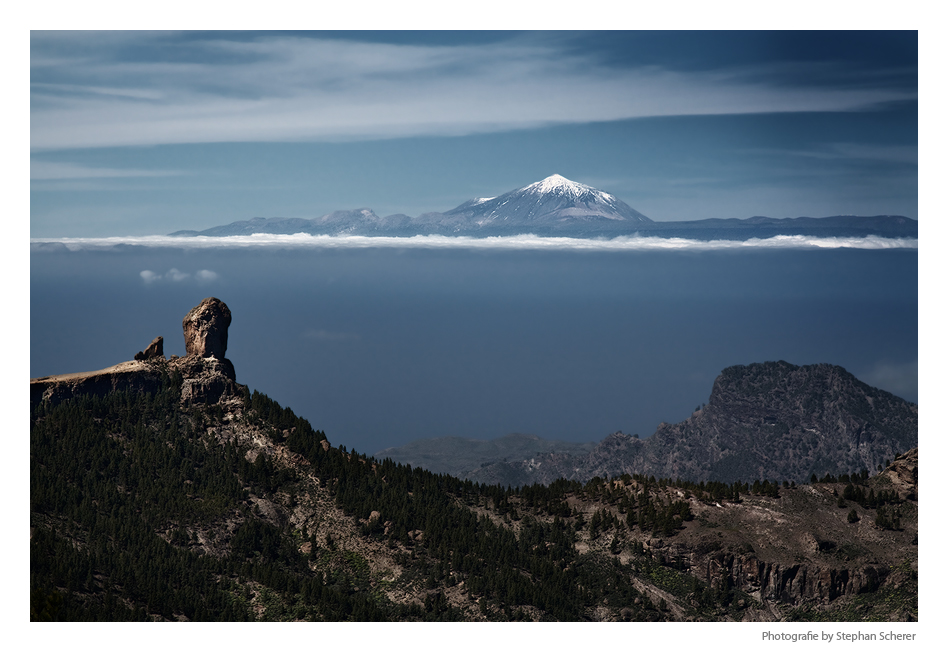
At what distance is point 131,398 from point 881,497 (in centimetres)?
7856

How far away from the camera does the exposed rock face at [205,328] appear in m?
106

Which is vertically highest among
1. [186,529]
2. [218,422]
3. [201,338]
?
[201,338]

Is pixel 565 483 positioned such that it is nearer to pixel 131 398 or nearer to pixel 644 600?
pixel 644 600

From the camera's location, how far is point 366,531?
92.7 metres

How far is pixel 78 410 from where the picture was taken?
96500mm

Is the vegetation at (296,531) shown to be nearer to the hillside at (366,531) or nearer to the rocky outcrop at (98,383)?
the hillside at (366,531)

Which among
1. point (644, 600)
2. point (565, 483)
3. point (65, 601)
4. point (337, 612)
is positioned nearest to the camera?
point (65, 601)

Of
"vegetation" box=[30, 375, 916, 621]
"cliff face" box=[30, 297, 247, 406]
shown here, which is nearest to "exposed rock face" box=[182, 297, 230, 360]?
"cliff face" box=[30, 297, 247, 406]

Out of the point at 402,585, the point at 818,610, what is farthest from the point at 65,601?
the point at 818,610

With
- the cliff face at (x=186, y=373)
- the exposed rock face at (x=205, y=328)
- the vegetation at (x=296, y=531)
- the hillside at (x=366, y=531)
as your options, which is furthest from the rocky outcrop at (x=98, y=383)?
the exposed rock face at (x=205, y=328)

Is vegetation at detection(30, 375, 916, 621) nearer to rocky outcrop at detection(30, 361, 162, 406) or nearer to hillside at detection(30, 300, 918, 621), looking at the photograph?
hillside at detection(30, 300, 918, 621)

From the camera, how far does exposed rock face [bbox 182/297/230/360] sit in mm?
106000

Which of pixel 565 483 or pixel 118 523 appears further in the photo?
pixel 565 483

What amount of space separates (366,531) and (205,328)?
30.7 meters
